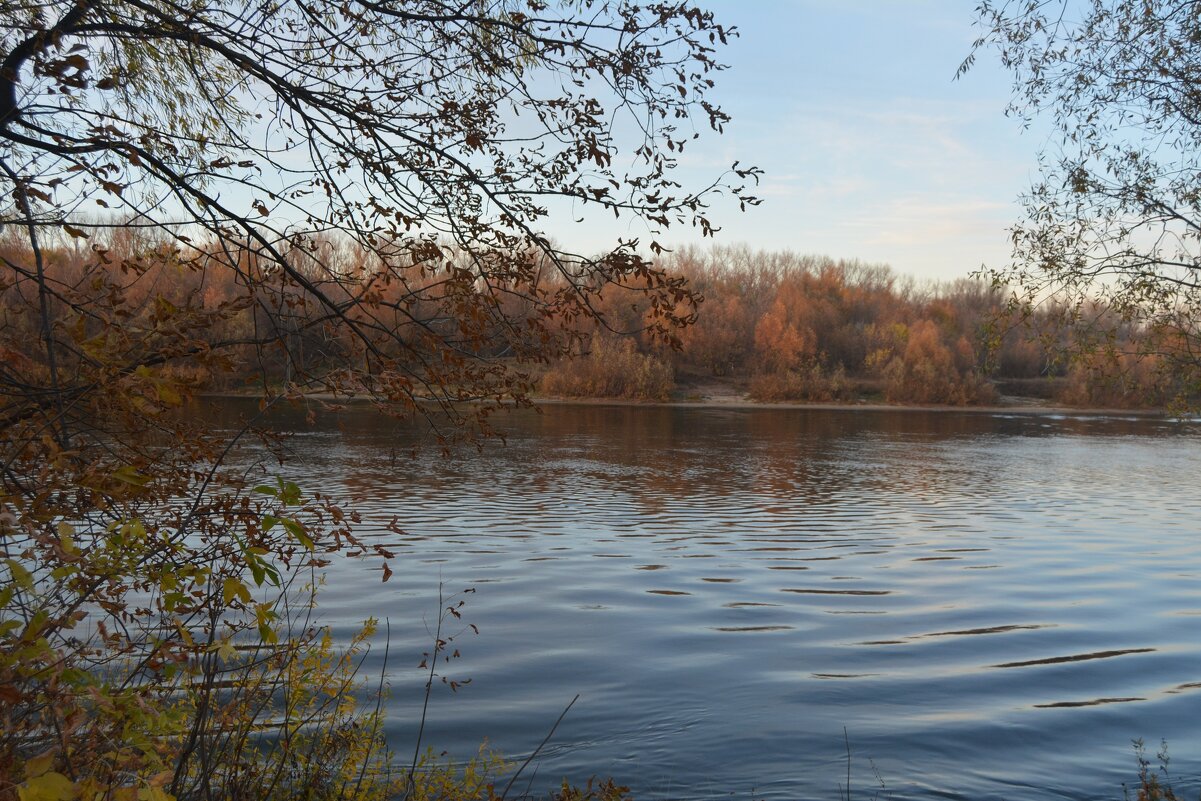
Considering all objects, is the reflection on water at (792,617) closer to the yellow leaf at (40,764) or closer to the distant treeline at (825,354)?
the yellow leaf at (40,764)

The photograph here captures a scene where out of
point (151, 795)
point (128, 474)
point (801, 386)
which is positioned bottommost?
point (151, 795)

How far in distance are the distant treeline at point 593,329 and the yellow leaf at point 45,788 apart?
1599mm

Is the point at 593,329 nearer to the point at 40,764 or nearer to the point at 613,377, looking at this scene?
the point at 613,377

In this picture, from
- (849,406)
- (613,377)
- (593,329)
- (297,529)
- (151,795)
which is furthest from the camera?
(849,406)

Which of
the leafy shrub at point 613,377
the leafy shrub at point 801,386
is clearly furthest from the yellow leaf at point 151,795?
the leafy shrub at point 801,386

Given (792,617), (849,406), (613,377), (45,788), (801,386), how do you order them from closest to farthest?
(45,788), (792,617), (613,377), (849,406), (801,386)

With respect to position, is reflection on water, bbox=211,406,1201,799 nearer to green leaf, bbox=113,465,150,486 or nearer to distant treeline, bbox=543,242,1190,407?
green leaf, bbox=113,465,150,486

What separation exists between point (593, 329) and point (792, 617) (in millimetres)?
52556

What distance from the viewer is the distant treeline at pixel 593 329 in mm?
5645

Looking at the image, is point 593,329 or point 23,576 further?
point 593,329

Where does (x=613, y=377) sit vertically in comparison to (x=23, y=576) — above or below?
above

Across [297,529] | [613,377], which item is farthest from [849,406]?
[297,529]

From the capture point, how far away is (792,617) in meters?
13.3

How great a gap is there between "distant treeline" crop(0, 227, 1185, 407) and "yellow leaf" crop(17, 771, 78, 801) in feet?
5.25
